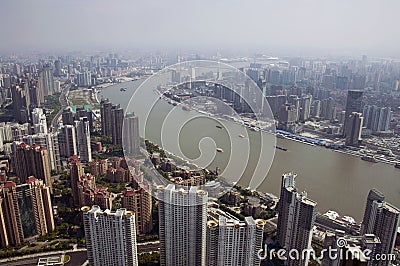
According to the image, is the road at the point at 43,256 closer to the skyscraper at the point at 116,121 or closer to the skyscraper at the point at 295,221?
the skyscraper at the point at 295,221

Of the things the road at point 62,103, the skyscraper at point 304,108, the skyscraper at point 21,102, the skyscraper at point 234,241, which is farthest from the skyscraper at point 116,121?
the skyscraper at point 304,108

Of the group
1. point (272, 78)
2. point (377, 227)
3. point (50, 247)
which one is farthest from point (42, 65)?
point (377, 227)

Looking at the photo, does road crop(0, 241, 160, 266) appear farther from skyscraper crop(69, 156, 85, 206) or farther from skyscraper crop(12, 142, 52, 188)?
skyscraper crop(12, 142, 52, 188)

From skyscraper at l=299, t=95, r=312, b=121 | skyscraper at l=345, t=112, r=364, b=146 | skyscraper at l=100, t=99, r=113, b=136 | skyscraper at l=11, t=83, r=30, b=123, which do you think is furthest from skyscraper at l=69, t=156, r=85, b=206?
skyscraper at l=299, t=95, r=312, b=121

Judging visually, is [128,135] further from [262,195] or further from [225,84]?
[262,195]

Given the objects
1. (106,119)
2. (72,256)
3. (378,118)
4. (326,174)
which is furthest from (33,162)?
(378,118)

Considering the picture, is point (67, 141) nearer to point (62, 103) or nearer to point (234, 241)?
point (62, 103)
